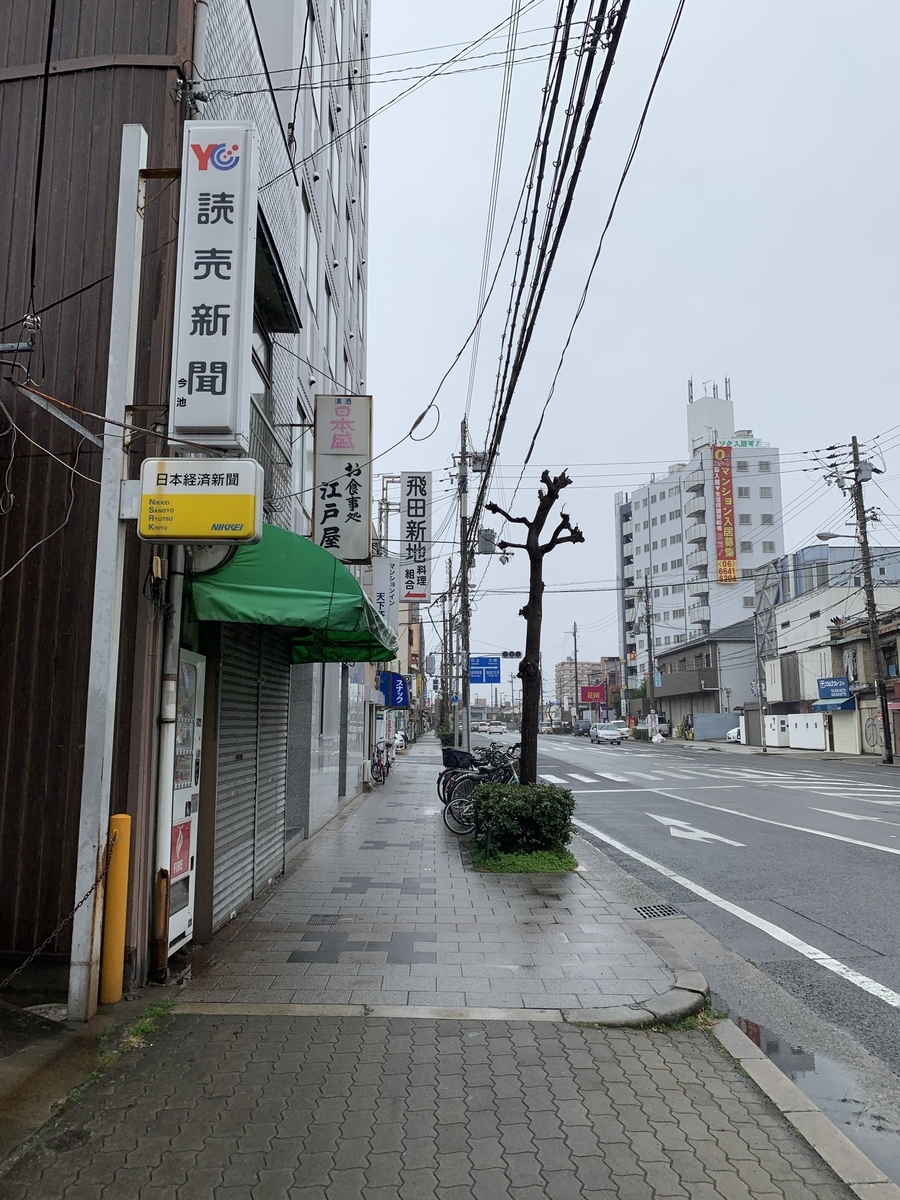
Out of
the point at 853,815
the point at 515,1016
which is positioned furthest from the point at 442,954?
the point at 853,815

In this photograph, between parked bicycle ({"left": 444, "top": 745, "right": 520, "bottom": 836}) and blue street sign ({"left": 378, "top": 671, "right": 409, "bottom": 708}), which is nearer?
parked bicycle ({"left": 444, "top": 745, "right": 520, "bottom": 836})

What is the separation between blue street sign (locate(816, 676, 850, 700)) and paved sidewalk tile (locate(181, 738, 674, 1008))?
3254 cm

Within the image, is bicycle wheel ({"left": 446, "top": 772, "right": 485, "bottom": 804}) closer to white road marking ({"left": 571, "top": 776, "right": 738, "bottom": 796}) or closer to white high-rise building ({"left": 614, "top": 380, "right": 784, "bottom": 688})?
white road marking ({"left": 571, "top": 776, "right": 738, "bottom": 796})

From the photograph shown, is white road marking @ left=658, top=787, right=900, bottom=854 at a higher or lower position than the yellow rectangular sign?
lower

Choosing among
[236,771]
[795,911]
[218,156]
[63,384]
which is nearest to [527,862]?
[795,911]

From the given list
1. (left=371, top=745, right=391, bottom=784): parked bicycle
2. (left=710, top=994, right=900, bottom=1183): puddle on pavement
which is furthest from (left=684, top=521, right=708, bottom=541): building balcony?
(left=710, top=994, right=900, bottom=1183): puddle on pavement

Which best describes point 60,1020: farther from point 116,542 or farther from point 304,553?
point 304,553

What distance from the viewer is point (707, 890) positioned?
356 inches

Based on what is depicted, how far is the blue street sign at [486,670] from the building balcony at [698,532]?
38.8 m

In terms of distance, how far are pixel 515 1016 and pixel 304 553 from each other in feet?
11.8

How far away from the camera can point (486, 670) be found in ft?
127

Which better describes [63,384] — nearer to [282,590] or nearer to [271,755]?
[282,590]

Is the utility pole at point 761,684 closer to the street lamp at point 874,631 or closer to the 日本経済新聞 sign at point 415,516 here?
the street lamp at point 874,631

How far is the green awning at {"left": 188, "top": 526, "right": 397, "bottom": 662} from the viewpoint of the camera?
233 inches
